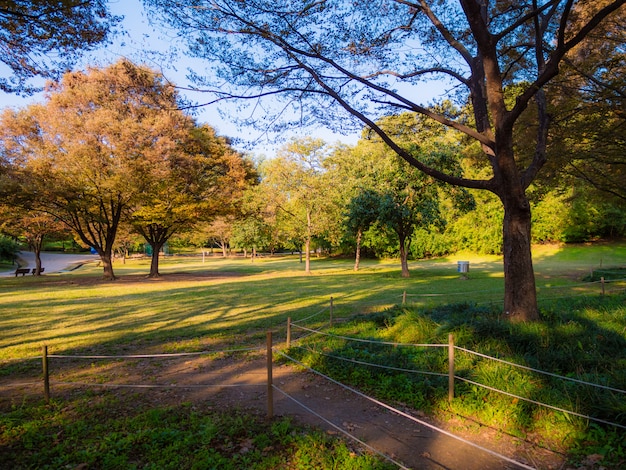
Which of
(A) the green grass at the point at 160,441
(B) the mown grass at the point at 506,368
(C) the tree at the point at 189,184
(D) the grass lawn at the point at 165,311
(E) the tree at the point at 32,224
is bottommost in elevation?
(D) the grass lawn at the point at 165,311

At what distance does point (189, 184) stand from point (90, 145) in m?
5.96

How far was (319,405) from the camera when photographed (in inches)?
196

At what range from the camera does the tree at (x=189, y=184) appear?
24016mm

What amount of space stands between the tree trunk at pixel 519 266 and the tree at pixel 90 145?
66.1 feet

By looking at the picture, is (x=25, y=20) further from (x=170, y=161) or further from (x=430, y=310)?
(x=170, y=161)

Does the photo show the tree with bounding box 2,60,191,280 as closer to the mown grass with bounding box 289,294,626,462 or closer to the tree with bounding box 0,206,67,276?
the tree with bounding box 0,206,67,276

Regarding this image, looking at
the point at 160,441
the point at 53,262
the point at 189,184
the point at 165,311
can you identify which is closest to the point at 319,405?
the point at 160,441

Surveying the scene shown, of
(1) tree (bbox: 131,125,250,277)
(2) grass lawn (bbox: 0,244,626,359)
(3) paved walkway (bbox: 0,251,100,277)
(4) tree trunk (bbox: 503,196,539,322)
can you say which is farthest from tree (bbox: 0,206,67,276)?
(4) tree trunk (bbox: 503,196,539,322)

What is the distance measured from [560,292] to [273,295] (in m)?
11.0

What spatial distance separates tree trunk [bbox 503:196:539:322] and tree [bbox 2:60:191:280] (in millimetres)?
20136

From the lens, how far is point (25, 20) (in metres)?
6.65

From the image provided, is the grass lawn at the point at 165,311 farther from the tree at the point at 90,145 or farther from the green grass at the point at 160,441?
the tree at the point at 90,145

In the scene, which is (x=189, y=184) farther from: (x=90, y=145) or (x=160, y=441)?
(x=160, y=441)

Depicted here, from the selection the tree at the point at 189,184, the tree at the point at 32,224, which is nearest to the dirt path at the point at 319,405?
the tree at the point at 189,184
